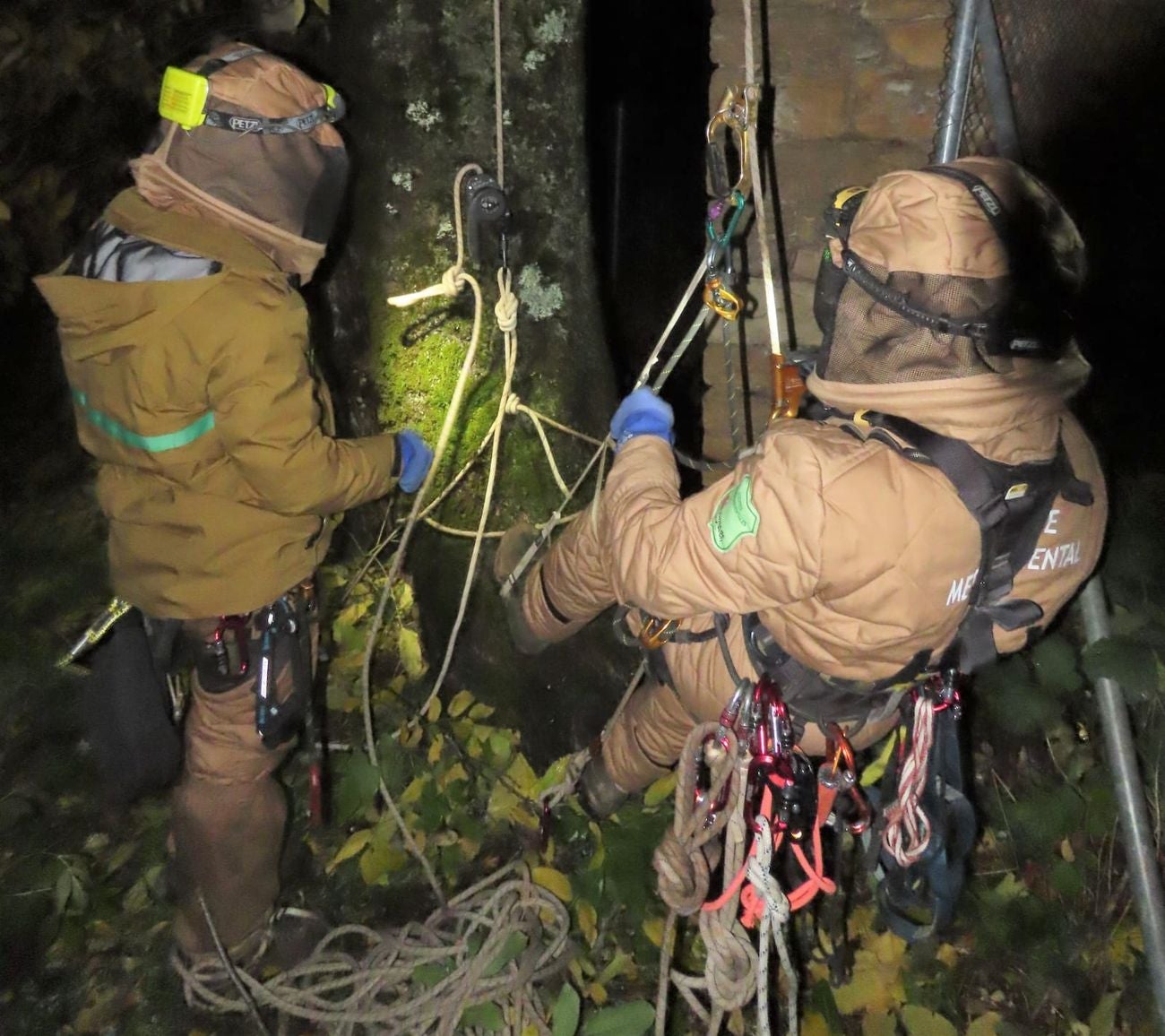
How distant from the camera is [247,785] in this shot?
2115mm

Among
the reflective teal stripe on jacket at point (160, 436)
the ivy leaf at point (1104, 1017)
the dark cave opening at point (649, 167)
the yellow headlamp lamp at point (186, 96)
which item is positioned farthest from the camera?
the dark cave opening at point (649, 167)

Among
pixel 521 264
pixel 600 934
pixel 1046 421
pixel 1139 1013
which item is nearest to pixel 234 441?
pixel 521 264

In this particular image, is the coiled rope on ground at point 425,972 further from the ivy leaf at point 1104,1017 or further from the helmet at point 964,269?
the helmet at point 964,269

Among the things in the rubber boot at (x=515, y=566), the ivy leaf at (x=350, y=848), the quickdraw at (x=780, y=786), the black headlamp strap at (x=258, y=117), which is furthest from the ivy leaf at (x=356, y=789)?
the black headlamp strap at (x=258, y=117)

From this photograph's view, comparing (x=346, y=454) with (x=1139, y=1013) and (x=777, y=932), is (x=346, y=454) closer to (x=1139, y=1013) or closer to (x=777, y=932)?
(x=777, y=932)

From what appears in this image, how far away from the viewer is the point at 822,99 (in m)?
2.51

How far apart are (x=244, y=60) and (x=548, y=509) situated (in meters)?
1.29

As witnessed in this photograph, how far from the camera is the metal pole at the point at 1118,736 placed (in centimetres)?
182

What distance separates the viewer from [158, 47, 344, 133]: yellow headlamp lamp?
1.52 m

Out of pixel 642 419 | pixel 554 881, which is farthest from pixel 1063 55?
pixel 554 881

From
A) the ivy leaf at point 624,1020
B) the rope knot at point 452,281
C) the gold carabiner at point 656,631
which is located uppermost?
the rope knot at point 452,281

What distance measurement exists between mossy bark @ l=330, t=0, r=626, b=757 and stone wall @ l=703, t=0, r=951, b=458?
753 millimetres

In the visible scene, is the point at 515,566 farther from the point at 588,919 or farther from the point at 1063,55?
the point at 1063,55

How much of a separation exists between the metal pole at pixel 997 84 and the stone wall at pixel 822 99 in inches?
18.0
